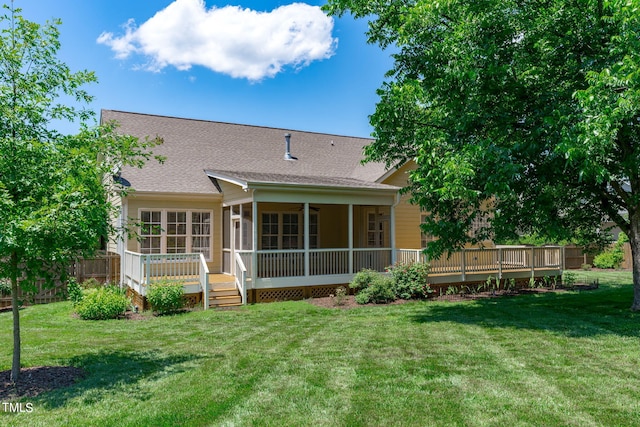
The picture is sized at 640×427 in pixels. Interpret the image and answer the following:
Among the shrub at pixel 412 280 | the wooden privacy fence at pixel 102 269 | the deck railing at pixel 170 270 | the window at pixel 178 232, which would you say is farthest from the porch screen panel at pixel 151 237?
the shrub at pixel 412 280

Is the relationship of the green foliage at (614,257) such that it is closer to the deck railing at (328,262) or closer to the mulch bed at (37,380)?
the deck railing at (328,262)

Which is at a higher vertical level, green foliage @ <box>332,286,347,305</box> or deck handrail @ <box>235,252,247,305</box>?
deck handrail @ <box>235,252,247,305</box>

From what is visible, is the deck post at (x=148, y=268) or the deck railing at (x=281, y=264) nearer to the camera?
the deck post at (x=148, y=268)

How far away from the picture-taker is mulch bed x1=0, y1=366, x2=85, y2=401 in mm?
5016

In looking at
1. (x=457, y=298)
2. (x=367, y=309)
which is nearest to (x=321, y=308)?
(x=367, y=309)

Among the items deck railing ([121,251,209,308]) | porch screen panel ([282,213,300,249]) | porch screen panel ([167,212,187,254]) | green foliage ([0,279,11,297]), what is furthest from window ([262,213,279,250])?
green foliage ([0,279,11,297])

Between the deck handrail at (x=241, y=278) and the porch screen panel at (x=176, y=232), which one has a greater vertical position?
the porch screen panel at (x=176, y=232)

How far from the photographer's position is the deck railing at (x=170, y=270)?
11.2 metres

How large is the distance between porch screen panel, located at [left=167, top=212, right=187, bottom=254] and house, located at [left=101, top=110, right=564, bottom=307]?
3 centimetres

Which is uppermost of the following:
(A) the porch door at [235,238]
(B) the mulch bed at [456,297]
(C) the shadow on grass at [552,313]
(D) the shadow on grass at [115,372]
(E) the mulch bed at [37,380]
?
(A) the porch door at [235,238]

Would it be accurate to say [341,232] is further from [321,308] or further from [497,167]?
[497,167]

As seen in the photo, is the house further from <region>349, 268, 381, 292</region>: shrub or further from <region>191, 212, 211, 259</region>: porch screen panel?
<region>349, 268, 381, 292</region>: shrub

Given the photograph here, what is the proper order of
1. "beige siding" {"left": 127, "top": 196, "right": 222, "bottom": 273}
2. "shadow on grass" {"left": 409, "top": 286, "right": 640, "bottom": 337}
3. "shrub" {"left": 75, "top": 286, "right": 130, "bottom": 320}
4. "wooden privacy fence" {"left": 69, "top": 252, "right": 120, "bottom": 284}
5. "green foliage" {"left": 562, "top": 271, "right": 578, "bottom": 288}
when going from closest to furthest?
1. "shadow on grass" {"left": 409, "top": 286, "right": 640, "bottom": 337}
2. "shrub" {"left": 75, "top": 286, "right": 130, "bottom": 320}
3. "beige siding" {"left": 127, "top": 196, "right": 222, "bottom": 273}
4. "wooden privacy fence" {"left": 69, "top": 252, "right": 120, "bottom": 284}
5. "green foliage" {"left": 562, "top": 271, "right": 578, "bottom": 288}

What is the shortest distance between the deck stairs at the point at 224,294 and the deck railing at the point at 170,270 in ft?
1.12
